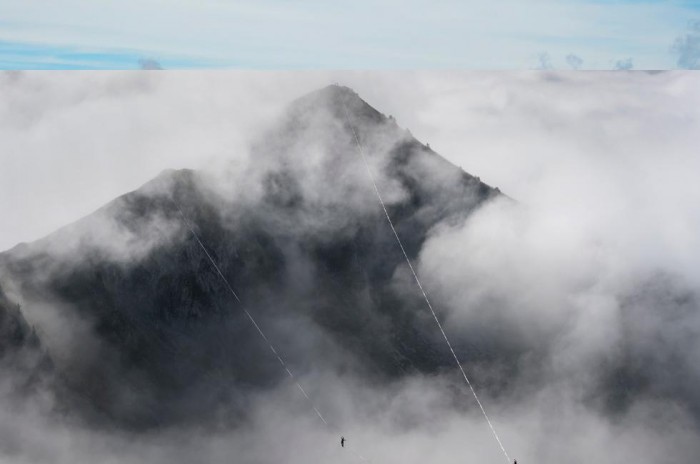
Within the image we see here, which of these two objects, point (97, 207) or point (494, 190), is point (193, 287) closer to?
point (97, 207)

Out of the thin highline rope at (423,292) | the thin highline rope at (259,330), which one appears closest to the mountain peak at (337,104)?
the thin highline rope at (423,292)

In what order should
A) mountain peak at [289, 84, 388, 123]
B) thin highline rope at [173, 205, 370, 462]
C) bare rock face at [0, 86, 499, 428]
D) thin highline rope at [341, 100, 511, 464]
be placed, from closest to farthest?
1. mountain peak at [289, 84, 388, 123]
2. bare rock face at [0, 86, 499, 428]
3. thin highline rope at [173, 205, 370, 462]
4. thin highline rope at [341, 100, 511, 464]

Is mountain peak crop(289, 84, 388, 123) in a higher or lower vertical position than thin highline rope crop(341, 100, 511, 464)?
higher

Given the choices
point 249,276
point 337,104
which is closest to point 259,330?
point 249,276

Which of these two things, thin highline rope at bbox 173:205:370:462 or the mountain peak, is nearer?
the mountain peak

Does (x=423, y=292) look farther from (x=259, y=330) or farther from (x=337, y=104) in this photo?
(x=337, y=104)

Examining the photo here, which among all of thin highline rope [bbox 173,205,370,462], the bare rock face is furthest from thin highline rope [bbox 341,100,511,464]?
thin highline rope [bbox 173,205,370,462]

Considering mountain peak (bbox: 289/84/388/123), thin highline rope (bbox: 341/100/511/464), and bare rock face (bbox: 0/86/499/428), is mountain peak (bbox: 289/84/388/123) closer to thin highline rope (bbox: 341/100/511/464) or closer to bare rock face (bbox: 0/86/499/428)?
bare rock face (bbox: 0/86/499/428)

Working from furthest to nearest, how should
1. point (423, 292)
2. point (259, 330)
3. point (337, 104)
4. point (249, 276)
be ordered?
point (423, 292), point (249, 276), point (259, 330), point (337, 104)

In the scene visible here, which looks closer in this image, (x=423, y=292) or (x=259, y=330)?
(x=259, y=330)
